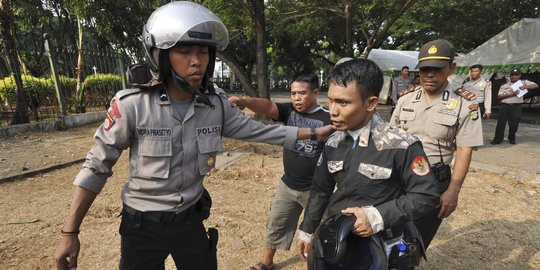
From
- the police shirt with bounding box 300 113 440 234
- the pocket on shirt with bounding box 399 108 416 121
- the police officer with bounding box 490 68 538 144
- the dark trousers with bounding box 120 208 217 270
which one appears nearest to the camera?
the police shirt with bounding box 300 113 440 234

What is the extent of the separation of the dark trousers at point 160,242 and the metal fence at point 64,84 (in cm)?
880

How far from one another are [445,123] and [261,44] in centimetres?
743

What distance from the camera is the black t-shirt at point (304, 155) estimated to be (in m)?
2.63

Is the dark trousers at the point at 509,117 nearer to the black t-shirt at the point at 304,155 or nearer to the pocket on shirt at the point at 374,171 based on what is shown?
the black t-shirt at the point at 304,155

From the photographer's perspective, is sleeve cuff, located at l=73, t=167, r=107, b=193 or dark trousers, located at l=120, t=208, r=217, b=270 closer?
sleeve cuff, located at l=73, t=167, r=107, b=193

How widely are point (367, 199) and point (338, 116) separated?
45 centimetres

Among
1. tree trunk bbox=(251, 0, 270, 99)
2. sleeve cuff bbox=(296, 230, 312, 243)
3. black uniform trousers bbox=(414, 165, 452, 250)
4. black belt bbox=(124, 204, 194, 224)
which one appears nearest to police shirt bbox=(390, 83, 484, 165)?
black uniform trousers bbox=(414, 165, 452, 250)

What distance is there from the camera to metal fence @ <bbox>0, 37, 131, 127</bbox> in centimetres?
902

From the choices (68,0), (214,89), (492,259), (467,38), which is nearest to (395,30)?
(467,38)

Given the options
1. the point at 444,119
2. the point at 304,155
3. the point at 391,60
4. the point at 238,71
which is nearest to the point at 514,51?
the point at 391,60

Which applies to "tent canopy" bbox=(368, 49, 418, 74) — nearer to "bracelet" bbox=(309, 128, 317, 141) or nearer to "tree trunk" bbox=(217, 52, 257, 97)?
"tree trunk" bbox=(217, 52, 257, 97)

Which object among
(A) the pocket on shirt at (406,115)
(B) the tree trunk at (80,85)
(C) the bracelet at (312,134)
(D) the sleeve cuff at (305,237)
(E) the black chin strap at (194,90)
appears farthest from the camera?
(B) the tree trunk at (80,85)

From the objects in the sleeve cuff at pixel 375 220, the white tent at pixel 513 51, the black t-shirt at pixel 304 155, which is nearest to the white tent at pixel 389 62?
the white tent at pixel 513 51

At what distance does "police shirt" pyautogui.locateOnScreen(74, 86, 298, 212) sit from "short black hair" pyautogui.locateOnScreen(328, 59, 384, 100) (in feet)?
2.36
